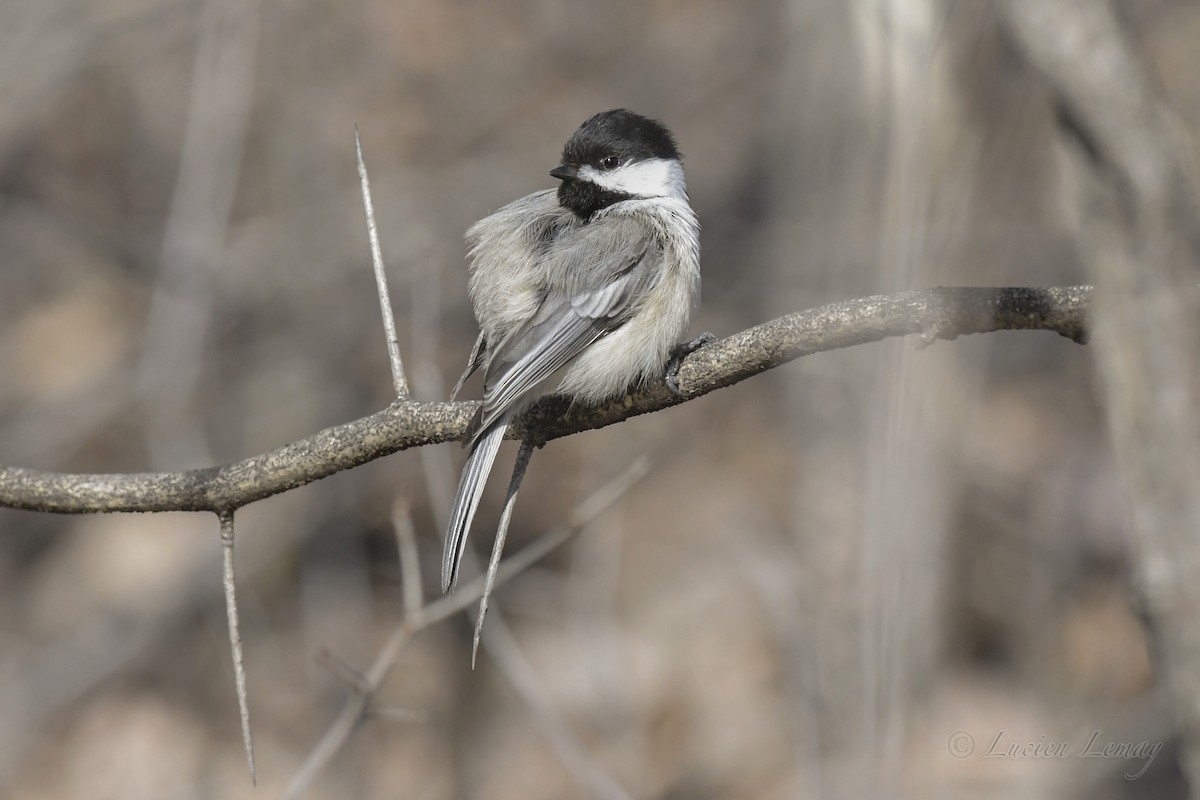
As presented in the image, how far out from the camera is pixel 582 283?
2760 millimetres

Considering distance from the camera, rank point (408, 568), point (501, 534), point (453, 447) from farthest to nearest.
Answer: point (453, 447) → point (408, 568) → point (501, 534)

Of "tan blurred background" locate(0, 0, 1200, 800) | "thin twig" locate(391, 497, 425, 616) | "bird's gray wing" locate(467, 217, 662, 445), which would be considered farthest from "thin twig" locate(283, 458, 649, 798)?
"tan blurred background" locate(0, 0, 1200, 800)

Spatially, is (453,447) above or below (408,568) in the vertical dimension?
above

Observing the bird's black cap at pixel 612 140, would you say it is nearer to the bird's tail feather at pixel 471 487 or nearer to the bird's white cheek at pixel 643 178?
the bird's white cheek at pixel 643 178

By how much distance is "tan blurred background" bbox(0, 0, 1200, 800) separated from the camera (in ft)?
14.4

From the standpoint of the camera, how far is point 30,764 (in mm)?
4922

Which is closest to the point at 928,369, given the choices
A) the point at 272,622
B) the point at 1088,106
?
the point at 1088,106

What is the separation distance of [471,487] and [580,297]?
638 mm

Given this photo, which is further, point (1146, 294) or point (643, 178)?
point (643, 178)

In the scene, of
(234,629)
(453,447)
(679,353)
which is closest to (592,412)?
(679,353)

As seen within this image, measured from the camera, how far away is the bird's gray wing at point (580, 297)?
256 cm

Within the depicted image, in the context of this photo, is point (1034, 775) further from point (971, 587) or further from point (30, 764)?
point (30, 764)

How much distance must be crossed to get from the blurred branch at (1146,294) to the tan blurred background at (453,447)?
6.70 ft

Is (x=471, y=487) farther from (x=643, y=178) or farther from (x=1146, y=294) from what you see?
(x=1146, y=294)
